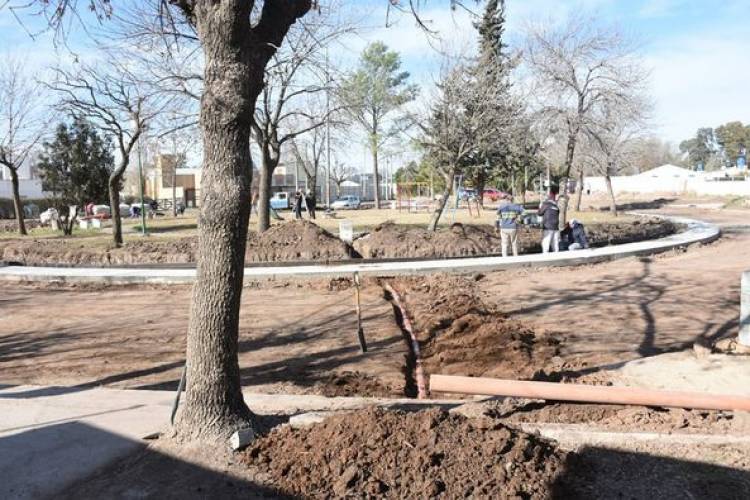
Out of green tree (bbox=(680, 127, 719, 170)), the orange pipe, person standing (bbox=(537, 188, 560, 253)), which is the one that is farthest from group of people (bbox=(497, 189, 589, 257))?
green tree (bbox=(680, 127, 719, 170))

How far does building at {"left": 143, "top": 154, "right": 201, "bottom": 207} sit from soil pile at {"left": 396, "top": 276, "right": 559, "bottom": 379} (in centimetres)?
5039

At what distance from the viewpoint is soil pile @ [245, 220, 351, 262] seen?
60.4 feet

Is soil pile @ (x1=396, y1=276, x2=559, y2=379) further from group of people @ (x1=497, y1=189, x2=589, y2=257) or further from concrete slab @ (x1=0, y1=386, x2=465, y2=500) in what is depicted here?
group of people @ (x1=497, y1=189, x2=589, y2=257)

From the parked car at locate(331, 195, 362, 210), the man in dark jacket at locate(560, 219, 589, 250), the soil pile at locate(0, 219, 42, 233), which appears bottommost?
the man in dark jacket at locate(560, 219, 589, 250)

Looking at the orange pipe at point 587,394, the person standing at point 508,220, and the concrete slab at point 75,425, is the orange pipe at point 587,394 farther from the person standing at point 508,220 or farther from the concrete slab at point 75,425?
the person standing at point 508,220

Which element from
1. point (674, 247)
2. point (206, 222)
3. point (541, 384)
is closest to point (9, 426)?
point (206, 222)

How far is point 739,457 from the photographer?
4117 millimetres

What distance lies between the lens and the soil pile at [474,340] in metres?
7.48

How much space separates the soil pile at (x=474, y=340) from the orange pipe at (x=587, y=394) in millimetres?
1995

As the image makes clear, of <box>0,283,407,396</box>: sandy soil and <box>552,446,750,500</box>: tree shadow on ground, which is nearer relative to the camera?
<box>552,446,750,500</box>: tree shadow on ground

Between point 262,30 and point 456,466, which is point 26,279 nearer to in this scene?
point 262,30

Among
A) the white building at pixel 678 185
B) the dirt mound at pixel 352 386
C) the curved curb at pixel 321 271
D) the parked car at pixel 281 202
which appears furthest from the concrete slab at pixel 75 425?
the white building at pixel 678 185

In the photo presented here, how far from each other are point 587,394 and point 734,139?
122 m

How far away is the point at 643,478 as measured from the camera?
3.91 m
